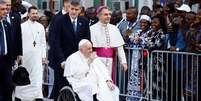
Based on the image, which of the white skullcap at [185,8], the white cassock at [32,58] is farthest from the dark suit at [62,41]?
the white skullcap at [185,8]

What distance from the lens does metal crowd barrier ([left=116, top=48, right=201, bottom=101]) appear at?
1046 centimetres

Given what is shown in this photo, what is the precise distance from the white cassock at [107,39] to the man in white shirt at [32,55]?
1512mm

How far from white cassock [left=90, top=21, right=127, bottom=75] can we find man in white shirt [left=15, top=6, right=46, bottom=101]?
4.96 feet

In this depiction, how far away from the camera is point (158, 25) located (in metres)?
11.3

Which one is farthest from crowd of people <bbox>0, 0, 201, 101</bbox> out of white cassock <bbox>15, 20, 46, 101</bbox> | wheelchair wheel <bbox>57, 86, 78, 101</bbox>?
wheelchair wheel <bbox>57, 86, 78, 101</bbox>

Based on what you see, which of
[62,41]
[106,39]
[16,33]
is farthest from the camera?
[106,39]

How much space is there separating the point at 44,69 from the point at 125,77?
2545 millimetres

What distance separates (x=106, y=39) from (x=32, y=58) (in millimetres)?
1814

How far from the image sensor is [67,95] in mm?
10000

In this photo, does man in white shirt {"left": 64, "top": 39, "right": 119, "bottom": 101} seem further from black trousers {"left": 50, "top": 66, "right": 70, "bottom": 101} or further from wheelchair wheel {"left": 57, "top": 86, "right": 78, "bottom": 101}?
black trousers {"left": 50, "top": 66, "right": 70, "bottom": 101}

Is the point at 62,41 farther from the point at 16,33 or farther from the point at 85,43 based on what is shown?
the point at 16,33

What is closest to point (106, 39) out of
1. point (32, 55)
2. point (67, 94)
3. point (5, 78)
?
point (67, 94)

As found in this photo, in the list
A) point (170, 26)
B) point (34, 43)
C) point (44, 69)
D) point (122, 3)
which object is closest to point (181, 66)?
point (170, 26)

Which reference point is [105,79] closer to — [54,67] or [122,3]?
[54,67]
